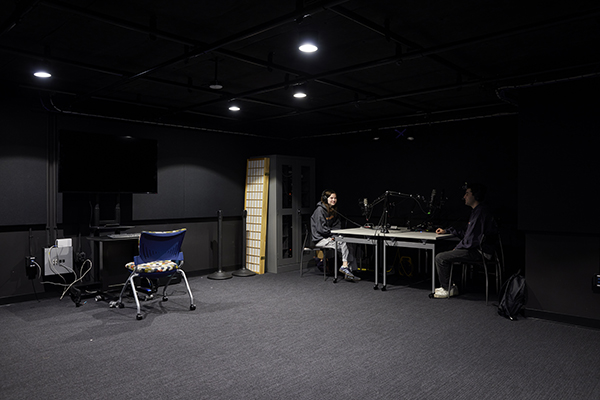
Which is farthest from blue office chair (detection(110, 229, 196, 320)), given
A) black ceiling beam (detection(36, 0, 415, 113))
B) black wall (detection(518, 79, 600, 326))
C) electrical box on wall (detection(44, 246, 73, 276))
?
black wall (detection(518, 79, 600, 326))

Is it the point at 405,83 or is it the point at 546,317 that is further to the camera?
the point at 405,83

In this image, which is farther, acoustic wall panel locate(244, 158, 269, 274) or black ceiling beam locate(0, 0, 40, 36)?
acoustic wall panel locate(244, 158, 269, 274)

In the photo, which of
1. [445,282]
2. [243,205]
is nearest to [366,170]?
[243,205]

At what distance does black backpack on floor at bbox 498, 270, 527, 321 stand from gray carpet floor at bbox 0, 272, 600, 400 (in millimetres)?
132

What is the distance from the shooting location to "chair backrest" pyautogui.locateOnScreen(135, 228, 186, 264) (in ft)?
15.5

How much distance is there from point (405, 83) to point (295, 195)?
→ 10.2 ft

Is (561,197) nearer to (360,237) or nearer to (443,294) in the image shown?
(443,294)

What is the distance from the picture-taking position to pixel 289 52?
13.9 ft

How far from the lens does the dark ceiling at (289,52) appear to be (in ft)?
10.6

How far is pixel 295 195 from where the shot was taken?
7.77 meters

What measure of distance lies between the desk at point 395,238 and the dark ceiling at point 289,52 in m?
1.89

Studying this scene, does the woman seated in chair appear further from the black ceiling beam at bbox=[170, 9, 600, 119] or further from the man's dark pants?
the black ceiling beam at bbox=[170, 9, 600, 119]

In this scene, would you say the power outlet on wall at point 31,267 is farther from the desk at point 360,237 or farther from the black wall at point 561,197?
the black wall at point 561,197

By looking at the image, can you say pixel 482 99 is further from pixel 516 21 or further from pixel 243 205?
pixel 243 205
